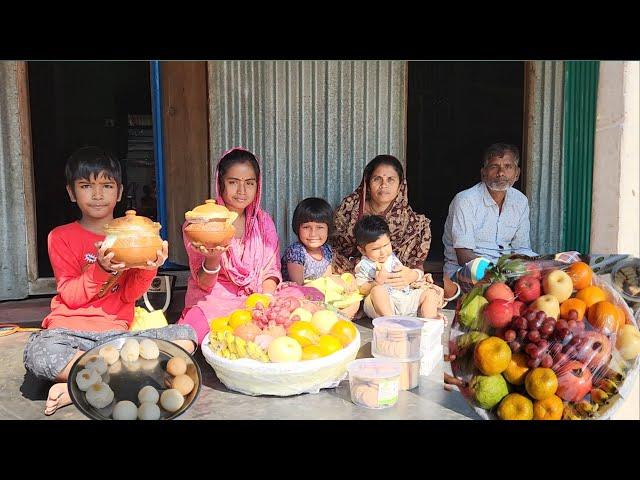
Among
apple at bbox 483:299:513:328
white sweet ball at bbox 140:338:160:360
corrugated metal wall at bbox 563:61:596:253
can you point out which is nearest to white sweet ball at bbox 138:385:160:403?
white sweet ball at bbox 140:338:160:360

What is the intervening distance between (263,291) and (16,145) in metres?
2.14

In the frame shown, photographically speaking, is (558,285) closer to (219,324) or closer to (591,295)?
(591,295)

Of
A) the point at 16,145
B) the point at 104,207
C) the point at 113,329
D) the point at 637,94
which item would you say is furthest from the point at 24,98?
the point at 637,94

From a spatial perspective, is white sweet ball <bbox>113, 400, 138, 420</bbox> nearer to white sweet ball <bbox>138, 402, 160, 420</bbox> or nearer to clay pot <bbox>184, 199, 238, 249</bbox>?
white sweet ball <bbox>138, 402, 160, 420</bbox>

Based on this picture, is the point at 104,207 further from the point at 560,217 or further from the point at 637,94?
the point at 560,217

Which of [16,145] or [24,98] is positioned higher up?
[24,98]

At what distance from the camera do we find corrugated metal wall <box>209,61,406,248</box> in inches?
188

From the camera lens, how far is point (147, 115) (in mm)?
5816

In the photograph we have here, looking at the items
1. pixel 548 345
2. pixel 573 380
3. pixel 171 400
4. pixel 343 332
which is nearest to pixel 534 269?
pixel 548 345

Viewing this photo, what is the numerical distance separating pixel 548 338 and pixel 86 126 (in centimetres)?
506

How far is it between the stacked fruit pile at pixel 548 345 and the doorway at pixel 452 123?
390 centimetres

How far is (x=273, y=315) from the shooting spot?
2.84 m

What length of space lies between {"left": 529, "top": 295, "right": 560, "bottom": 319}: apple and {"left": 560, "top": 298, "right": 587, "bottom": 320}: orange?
20 mm

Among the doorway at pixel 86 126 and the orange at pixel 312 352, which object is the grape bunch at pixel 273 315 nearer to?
the orange at pixel 312 352
